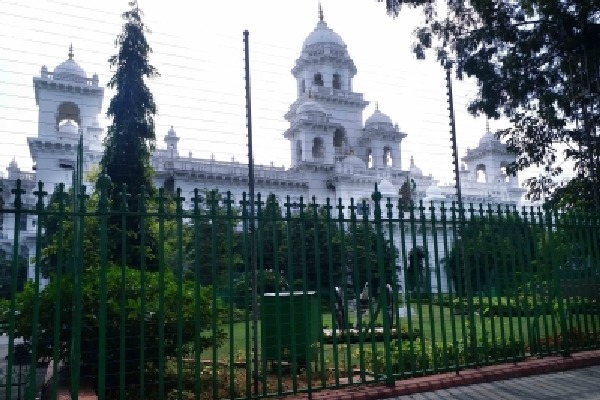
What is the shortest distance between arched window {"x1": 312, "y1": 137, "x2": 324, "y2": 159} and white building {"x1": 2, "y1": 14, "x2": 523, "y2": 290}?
80 mm

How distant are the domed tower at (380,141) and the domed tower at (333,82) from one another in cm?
92

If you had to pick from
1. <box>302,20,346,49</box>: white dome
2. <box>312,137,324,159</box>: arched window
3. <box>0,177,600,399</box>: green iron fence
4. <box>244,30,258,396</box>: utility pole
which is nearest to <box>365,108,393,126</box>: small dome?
<box>302,20,346,49</box>: white dome

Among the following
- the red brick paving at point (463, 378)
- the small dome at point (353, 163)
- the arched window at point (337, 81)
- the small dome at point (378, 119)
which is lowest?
the red brick paving at point (463, 378)

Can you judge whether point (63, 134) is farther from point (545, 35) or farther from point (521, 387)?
point (521, 387)

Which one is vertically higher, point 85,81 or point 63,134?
point 85,81

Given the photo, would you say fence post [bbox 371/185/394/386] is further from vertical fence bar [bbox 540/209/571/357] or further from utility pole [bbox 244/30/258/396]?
vertical fence bar [bbox 540/209/571/357]

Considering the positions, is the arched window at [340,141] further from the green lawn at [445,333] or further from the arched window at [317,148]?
the green lawn at [445,333]

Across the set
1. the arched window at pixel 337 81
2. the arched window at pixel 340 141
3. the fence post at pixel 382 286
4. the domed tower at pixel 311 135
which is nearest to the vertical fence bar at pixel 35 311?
the fence post at pixel 382 286

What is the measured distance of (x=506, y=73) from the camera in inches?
404

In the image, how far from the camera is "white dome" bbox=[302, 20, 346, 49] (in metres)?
45.1

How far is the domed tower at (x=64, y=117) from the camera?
28388 millimetres

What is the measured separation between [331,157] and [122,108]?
24.3 meters

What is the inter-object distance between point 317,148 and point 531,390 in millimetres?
35274

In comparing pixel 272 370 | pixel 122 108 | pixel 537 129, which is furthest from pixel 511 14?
pixel 122 108
